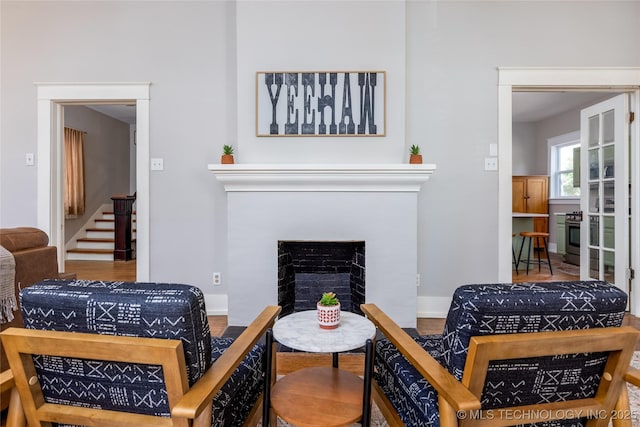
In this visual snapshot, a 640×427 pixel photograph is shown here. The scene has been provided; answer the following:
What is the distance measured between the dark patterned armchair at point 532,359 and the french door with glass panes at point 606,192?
289 cm

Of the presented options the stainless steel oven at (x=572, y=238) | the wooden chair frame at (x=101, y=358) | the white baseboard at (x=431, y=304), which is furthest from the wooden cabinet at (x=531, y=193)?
the wooden chair frame at (x=101, y=358)

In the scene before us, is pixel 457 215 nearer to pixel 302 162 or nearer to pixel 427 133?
pixel 427 133

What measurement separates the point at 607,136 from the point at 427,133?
1.93 m

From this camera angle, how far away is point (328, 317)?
5.08 ft

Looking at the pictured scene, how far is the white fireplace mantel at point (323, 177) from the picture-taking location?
2.69 m

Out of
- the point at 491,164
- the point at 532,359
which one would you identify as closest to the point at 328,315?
the point at 532,359

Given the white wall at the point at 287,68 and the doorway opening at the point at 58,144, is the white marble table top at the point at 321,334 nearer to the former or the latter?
the white wall at the point at 287,68

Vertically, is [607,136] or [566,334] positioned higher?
[607,136]

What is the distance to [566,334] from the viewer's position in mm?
965

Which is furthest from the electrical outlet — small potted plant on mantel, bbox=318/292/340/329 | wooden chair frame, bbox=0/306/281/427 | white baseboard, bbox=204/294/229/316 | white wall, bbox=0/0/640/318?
wooden chair frame, bbox=0/306/281/427

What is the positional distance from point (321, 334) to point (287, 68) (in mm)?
2295

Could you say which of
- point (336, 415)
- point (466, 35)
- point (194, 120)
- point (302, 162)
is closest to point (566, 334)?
point (336, 415)

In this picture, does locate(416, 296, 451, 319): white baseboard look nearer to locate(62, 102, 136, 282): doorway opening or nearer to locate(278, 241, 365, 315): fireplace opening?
locate(278, 241, 365, 315): fireplace opening

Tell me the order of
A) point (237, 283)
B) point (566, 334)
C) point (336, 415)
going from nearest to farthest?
point (566, 334) → point (336, 415) → point (237, 283)
